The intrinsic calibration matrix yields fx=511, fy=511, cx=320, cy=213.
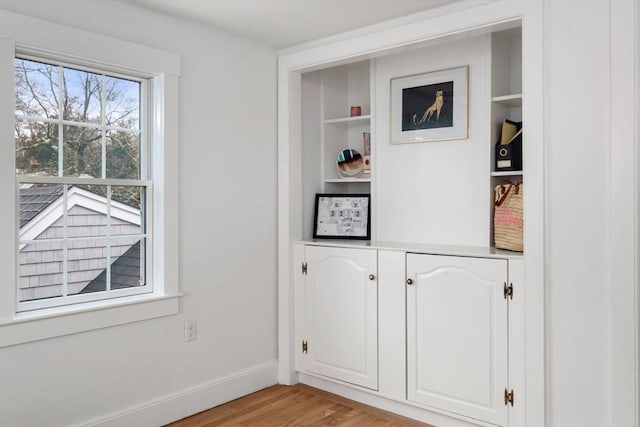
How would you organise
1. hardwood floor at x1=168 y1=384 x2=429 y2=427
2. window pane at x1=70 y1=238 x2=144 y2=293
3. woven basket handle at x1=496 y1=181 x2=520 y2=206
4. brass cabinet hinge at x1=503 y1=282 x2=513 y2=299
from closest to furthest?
brass cabinet hinge at x1=503 y1=282 x2=513 y2=299
window pane at x1=70 y1=238 x2=144 y2=293
woven basket handle at x1=496 y1=181 x2=520 y2=206
hardwood floor at x1=168 y1=384 x2=429 y2=427

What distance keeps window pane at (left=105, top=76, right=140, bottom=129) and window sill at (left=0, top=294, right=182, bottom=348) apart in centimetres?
98

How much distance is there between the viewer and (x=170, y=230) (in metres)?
2.96

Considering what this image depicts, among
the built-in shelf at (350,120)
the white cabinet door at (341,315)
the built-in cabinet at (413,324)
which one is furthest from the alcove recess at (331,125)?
the built-in cabinet at (413,324)

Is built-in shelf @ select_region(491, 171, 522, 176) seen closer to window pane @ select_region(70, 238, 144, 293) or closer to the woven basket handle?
the woven basket handle

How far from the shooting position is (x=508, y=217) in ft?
9.27

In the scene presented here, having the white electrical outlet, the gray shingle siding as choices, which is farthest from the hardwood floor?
the gray shingle siding

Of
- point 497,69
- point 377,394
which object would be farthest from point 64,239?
point 497,69

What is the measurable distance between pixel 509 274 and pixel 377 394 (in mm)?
1167

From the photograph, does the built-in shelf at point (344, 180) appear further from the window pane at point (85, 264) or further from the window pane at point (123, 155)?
the window pane at point (85, 264)

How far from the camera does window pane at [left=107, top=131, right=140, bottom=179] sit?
279 cm

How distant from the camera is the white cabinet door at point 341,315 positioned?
10.5 feet

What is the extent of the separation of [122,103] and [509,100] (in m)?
2.23

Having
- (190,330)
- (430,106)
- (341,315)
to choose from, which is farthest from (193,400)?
(430,106)

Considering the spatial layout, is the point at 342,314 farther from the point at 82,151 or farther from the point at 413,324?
the point at 82,151
